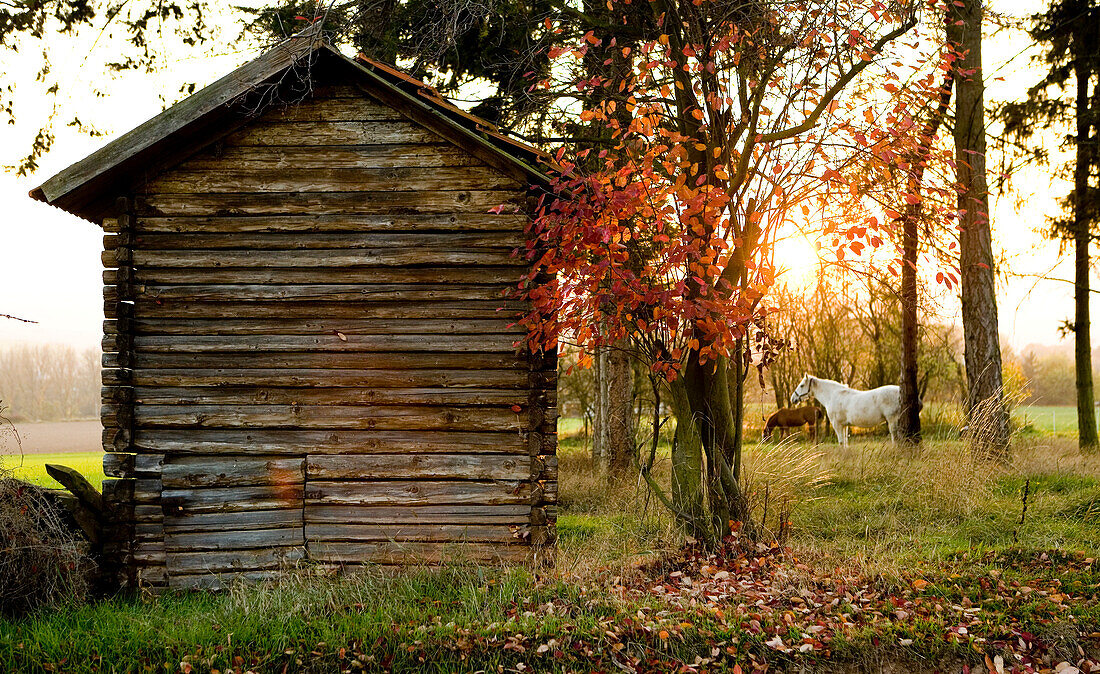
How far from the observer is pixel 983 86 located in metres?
12.8

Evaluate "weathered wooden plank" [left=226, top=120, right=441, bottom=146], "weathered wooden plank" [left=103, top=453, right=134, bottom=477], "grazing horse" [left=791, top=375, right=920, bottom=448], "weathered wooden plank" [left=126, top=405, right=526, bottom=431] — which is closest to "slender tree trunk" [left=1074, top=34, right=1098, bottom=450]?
"grazing horse" [left=791, top=375, right=920, bottom=448]

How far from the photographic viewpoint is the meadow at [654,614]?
605 centimetres

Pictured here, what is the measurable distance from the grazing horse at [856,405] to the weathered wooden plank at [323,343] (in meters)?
11.2

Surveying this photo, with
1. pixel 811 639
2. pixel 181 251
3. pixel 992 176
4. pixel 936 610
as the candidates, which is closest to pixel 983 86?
pixel 992 176

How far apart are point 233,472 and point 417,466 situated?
69.9 inches

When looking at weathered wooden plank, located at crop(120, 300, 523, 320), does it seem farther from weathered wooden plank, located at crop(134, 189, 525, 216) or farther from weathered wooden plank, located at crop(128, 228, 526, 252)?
weathered wooden plank, located at crop(134, 189, 525, 216)

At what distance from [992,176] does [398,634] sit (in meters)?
13.5

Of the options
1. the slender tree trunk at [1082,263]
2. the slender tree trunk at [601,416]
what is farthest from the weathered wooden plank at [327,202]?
the slender tree trunk at [1082,263]

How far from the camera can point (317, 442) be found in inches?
305

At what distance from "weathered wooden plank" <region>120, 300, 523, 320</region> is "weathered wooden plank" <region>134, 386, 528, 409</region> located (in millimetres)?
716

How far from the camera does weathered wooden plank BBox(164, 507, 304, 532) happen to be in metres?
7.68

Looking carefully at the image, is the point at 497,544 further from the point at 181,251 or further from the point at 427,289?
the point at 181,251

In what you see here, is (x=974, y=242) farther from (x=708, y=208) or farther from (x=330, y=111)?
(x=330, y=111)

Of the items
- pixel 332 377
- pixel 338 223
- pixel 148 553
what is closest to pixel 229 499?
pixel 148 553
